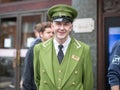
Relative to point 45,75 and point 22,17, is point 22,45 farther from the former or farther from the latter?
point 45,75

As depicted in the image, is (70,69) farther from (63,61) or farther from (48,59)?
(48,59)

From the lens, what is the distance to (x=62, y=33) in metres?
3.11

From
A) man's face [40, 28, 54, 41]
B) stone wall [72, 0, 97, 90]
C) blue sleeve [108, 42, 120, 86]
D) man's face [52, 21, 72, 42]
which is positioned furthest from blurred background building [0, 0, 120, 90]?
man's face [52, 21, 72, 42]

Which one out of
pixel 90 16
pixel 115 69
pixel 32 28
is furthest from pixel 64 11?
pixel 32 28

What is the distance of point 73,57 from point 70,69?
0.44 feet

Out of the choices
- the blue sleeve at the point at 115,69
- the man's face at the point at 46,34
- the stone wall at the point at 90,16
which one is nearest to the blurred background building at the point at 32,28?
the stone wall at the point at 90,16

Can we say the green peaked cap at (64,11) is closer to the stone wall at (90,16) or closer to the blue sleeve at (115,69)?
the blue sleeve at (115,69)

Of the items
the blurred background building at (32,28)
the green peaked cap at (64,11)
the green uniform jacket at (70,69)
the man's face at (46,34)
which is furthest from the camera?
the blurred background building at (32,28)

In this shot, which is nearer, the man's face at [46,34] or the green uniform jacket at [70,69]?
the green uniform jacket at [70,69]

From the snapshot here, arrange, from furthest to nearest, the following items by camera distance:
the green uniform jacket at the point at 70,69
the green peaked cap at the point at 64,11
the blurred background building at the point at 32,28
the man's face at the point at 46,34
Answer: the blurred background building at the point at 32,28, the man's face at the point at 46,34, the green peaked cap at the point at 64,11, the green uniform jacket at the point at 70,69

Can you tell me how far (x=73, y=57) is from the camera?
312 cm

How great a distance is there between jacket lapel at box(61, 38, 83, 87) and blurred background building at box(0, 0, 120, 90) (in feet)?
5.35

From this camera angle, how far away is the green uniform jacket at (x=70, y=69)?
10.0ft

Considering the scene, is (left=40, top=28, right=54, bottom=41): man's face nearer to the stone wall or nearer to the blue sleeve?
the stone wall
